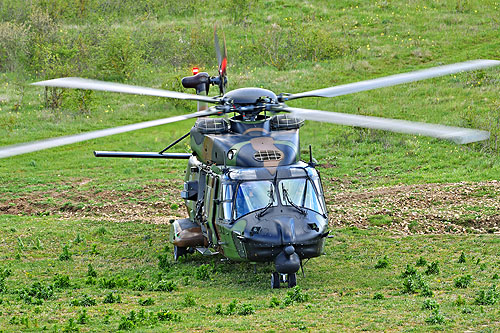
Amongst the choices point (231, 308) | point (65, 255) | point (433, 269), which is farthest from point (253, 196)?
point (65, 255)

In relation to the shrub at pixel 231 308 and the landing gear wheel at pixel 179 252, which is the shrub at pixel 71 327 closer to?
the shrub at pixel 231 308

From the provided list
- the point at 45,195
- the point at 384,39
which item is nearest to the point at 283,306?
the point at 45,195

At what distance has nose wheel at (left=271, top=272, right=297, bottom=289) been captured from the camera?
1380 centimetres

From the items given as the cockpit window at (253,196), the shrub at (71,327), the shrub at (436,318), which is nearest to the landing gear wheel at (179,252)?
the cockpit window at (253,196)

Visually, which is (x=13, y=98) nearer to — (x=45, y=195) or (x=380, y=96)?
(x=45, y=195)

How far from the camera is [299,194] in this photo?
46.8 feet

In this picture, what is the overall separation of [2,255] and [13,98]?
59.4 feet

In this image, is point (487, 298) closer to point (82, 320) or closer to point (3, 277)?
point (82, 320)

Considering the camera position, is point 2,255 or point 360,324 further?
point 2,255

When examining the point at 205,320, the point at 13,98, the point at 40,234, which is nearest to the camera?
the point at 205,320

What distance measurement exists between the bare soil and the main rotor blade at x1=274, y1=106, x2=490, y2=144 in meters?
6.42

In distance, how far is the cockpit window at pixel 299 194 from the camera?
1415 cm

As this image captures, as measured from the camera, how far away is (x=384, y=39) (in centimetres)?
3950

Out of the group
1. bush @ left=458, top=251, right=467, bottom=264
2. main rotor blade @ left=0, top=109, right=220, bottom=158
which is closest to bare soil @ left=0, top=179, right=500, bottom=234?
bush @ left=458, top=251, right=467, bottom=264
